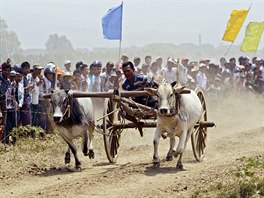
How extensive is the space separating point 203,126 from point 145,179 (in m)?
3.35

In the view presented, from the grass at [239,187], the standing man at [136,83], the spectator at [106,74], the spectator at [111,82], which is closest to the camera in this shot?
the grass at [239,187]

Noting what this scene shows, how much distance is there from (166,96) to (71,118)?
6.20 feet

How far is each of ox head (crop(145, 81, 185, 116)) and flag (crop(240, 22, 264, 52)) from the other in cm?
1386

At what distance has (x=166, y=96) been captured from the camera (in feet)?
35.5

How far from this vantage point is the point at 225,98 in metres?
22.8

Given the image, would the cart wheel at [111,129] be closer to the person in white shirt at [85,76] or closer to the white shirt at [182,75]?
the person in white shirt at [85,76]

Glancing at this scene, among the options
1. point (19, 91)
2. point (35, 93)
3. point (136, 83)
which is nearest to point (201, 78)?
point (35, 93)

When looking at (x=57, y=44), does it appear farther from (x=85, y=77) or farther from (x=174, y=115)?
(x=174, y=115)

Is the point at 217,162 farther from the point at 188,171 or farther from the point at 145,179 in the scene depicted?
the point at 145,179

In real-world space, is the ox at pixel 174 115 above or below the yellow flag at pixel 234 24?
below

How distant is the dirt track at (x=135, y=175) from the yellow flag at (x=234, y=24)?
7894 millimetres

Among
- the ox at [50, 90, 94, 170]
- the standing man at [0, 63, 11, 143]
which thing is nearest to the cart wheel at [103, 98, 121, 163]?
the ox at [50, 90, 94, 170]

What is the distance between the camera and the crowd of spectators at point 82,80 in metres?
14.1

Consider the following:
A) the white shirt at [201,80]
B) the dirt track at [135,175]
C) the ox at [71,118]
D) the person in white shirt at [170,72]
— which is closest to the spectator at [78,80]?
the dirt track at [135,175]
